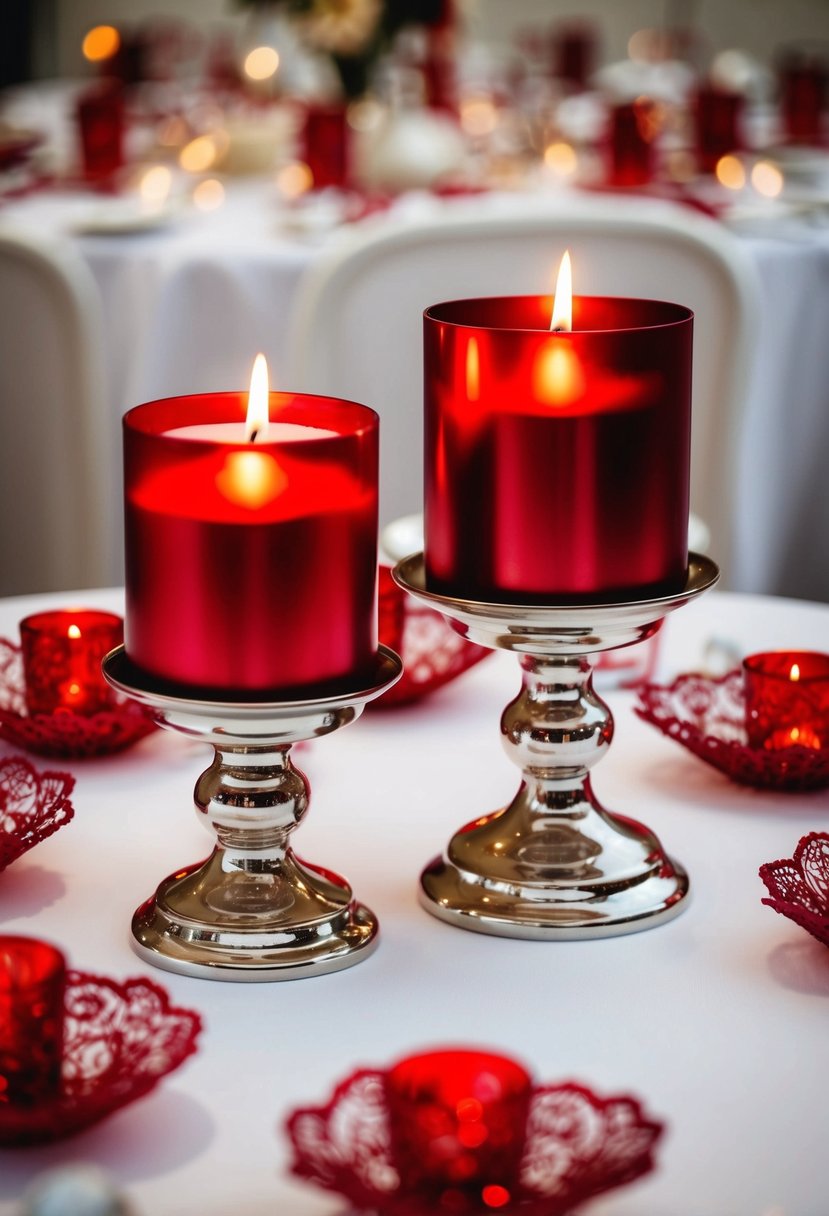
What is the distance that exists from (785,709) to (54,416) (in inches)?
44.5

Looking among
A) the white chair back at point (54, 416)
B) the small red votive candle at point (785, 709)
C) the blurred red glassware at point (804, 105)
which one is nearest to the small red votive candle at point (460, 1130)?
the small red votive candle at point (785, 709)

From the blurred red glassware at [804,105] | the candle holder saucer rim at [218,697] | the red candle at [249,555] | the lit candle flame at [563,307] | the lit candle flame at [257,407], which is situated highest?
the blurred red glassware at [804,105]

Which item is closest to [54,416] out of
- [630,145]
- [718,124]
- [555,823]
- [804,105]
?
[630,145]

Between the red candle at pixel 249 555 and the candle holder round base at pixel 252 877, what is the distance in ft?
0.04

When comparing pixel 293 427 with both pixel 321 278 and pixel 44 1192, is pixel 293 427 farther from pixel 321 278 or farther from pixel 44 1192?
pixel 321 278

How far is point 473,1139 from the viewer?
15.7 inches

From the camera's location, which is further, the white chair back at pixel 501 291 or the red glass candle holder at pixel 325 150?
the red glass candle holder at pixel 325 150

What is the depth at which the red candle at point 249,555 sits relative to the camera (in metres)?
0.50

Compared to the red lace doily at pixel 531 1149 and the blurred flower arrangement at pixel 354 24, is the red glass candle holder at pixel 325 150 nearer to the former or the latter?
the blurred flower arrangement at pixel 354 24

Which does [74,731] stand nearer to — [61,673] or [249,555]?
[61,673]

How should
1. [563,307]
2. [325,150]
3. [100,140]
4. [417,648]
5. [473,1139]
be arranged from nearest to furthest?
[473,1139] < [563,307] < [417,648] < [325,150] < [100,140]

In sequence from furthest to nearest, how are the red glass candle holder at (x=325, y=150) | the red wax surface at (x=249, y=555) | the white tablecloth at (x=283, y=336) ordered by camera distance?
1. the red glass candle holder at (x=325, y=150)
2. the white tablecloth at (x=283, y=336)
3. the red wax surface at (x=249, y=555)

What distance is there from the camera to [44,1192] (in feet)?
1.22

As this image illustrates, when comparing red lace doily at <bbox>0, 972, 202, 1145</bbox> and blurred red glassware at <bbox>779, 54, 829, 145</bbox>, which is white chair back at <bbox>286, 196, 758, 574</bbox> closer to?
red lace doily at <bbox>0, 972, 202, 1145</bbox>
